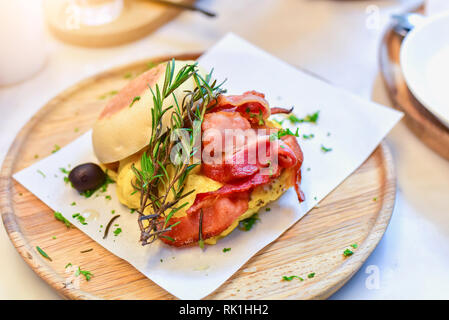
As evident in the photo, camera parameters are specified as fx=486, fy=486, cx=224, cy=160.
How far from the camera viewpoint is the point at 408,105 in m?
2.04

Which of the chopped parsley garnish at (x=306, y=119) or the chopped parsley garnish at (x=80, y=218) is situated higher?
the chopped parsley garnish at (x=306, y=119)

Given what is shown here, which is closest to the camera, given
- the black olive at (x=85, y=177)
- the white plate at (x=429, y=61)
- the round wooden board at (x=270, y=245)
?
the round wooden board at (x=270, y=245)

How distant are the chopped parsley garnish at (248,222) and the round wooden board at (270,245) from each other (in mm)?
95

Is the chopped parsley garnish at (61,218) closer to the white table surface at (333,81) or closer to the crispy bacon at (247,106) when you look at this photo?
the white table surface at (333,81)

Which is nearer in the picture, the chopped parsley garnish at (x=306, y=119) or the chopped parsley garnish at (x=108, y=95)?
the chopped parsley garnish at (x=306, y=119)

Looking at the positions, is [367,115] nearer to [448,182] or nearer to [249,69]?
[448,182]

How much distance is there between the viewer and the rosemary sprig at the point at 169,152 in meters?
1.43

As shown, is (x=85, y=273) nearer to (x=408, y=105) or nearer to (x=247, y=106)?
(x=247, y=106)

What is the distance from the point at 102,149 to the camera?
1637 millimetres

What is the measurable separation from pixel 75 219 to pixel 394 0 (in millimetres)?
2179

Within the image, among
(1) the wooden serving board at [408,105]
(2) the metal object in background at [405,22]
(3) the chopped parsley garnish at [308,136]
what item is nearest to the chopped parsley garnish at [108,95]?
(3) the chopped parsley garnish at [308,136]

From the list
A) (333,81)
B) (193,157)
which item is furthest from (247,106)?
(333,81)
